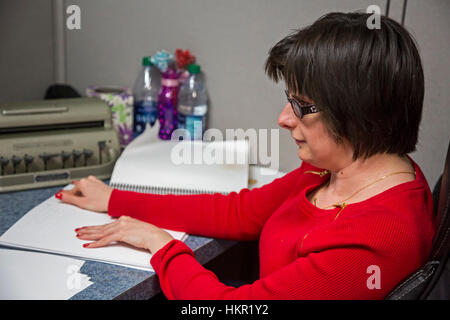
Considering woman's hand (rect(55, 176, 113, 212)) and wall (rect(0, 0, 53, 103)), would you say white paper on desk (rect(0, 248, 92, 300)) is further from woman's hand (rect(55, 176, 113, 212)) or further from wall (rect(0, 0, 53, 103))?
wall (rect(0, 0, 53, 103))

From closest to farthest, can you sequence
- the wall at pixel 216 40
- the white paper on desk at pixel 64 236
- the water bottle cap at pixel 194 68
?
the white paper on desk at pixel 64 236
the wall at pixel 216 40
the water bottle cap at pixel 194 68

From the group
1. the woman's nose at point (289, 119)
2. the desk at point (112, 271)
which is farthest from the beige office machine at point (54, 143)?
the woman's nose at point (289, 119)

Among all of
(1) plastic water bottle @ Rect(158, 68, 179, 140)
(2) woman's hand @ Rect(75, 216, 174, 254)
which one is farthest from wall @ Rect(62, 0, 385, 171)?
(2) woman's hand @ Rect(75, 216, 174, 254)

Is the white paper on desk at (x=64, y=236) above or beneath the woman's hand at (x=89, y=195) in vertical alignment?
beneath

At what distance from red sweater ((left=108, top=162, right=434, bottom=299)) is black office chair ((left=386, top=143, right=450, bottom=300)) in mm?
32

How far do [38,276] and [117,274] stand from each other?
15cm

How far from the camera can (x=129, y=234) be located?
1.12 meters

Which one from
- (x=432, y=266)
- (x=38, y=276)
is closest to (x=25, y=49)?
(x=38, y=276)

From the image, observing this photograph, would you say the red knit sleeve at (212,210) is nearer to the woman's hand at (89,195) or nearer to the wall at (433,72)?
the woman's hand at (89,195)

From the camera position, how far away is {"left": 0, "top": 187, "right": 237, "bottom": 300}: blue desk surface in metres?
0.96

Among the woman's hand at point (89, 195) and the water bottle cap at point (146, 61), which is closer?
the woman's hand at point (89, 195)

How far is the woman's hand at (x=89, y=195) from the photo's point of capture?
1273 millimetres

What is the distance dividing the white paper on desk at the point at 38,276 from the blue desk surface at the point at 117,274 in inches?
0.8
